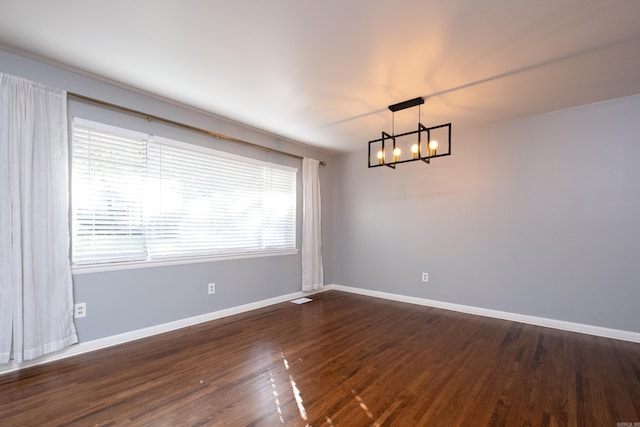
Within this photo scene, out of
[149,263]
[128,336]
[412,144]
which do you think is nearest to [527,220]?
[412,144]

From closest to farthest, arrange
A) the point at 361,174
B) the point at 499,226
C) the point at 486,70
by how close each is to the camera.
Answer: the point at 486,70 < the point at 499,226 < the point at 361,174

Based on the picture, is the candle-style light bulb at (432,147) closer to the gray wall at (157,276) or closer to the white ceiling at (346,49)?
the white ceiling at (346,49)

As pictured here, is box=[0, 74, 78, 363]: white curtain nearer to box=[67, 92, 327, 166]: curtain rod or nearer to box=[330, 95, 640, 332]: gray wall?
box=[67, 92, 327, 166]: curtain rod

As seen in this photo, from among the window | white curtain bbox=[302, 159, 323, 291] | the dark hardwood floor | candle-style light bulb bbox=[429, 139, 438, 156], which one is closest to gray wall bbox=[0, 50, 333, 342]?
the window

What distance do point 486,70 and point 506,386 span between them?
2625mm

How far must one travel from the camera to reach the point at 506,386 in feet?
7.23

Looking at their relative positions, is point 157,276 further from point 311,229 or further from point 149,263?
point 311,229

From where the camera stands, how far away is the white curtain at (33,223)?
2.30 metres

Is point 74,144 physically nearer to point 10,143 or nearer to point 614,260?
point 10,143

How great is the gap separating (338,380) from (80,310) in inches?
95.9

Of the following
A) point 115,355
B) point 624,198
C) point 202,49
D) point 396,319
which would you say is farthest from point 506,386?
point 202,49

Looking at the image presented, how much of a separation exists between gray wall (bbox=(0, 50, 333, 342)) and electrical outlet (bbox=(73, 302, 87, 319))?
0.03 m

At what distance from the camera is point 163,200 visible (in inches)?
130

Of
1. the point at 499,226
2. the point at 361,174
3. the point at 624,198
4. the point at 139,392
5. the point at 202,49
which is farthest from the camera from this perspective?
the point at 361,174
